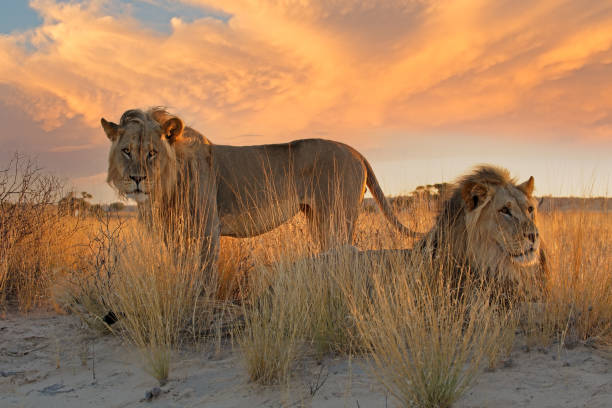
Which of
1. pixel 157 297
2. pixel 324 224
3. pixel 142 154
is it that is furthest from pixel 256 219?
pixel 157 297

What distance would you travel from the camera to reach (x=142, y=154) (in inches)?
201

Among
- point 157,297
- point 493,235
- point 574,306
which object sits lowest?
point 574,306

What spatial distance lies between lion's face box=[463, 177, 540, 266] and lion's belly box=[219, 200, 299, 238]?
8.34 ft

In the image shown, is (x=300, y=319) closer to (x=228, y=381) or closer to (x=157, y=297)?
(x=228, y=381)

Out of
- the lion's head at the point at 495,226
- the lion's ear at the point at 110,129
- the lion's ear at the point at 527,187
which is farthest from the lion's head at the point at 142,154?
the lion's ear at the point at 527,187

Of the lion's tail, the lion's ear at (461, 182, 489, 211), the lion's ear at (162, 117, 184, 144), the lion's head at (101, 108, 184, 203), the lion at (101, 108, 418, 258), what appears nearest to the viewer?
the lion's ear at (461, 182, 489, 211)

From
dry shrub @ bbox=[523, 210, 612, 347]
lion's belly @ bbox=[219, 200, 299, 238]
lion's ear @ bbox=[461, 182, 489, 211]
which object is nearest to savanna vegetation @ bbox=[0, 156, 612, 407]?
dry shrub @ bbox=[523, 210, 612, 347]

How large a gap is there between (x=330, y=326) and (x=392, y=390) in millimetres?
948

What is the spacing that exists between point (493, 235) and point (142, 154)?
11.1ft

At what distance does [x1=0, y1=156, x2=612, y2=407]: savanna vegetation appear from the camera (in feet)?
10.3

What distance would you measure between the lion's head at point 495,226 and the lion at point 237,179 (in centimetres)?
126

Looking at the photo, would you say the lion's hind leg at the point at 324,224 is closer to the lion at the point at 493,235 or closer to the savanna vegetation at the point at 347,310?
the savanna vegetation at the point at 347,310

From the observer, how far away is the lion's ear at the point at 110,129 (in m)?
5.27

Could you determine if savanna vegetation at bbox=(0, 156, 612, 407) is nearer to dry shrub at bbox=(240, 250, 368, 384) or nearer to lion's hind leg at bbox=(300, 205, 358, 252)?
dry shrub at bbox=(240, 250, 368, 384)
